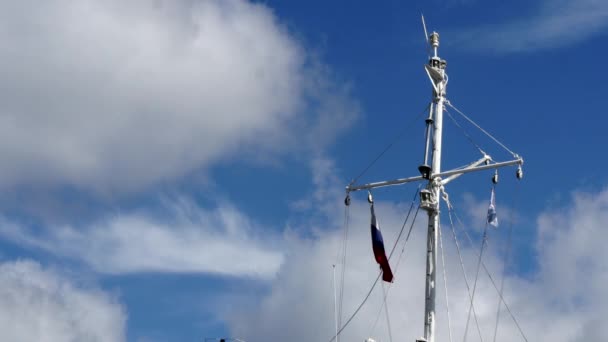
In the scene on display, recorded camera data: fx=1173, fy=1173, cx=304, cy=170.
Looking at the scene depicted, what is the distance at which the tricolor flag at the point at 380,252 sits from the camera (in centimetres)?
6444

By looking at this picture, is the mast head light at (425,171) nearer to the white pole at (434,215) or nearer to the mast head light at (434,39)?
the white pole at (434,215)

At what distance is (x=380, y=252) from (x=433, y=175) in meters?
5.20

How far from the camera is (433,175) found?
6406cm

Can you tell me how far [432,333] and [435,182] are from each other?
874cm

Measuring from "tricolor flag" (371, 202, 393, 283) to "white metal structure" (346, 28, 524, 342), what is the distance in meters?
2.36

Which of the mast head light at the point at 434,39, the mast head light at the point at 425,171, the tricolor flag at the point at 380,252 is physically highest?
the mast head light at the point at 434,39

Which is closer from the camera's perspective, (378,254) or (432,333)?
(432,333)

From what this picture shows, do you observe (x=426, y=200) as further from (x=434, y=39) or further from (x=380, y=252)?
(x=434, y=39)

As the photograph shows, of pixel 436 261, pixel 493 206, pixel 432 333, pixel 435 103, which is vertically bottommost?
pixel 432 333

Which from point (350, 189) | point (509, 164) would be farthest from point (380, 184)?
point (509, 164)

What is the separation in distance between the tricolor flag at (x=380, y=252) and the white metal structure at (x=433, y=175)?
2.36 metres

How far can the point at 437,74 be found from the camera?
67.0 m

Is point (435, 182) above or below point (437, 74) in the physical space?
below

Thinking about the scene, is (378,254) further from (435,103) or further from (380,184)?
(435,103)
